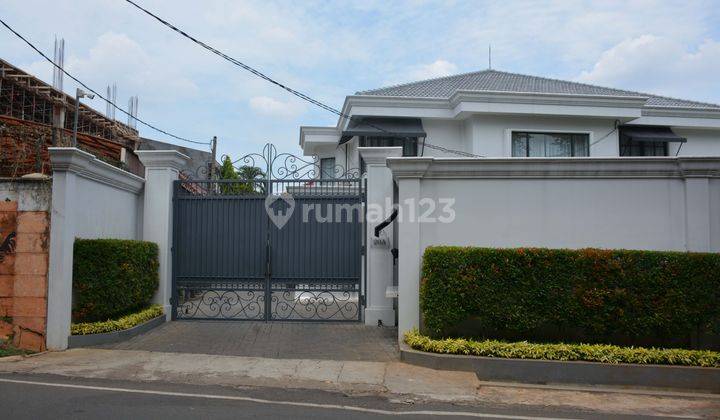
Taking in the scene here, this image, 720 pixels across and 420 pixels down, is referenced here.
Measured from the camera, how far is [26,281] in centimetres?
832

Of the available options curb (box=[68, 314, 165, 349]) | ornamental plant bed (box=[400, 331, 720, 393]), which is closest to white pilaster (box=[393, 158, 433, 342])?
ornamental plant bed (box=[400, 331, 720, 393])

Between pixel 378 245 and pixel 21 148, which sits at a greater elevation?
pixel 21 148

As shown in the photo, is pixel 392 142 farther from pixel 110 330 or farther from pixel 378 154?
pixel 110 330

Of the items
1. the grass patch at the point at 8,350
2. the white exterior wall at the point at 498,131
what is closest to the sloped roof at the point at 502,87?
the white exterior wall at the point at 498,131

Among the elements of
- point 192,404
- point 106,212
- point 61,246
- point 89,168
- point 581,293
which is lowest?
point 192,404

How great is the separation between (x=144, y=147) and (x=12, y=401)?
2319 cm

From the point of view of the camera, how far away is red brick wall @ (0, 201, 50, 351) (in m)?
8.27

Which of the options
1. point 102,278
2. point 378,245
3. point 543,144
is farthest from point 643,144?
point 102,278

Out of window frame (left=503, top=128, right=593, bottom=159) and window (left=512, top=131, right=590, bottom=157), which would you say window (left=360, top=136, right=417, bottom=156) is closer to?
window frame (left=503, top=128, right=593, bottom=159)

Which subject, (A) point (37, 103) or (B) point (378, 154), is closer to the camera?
(B) point (378, 154)

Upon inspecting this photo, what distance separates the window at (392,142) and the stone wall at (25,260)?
10599 millimetres

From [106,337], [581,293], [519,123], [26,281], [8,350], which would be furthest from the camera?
[519,123]

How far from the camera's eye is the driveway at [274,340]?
840 cm

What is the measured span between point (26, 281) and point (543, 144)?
47.1ft
